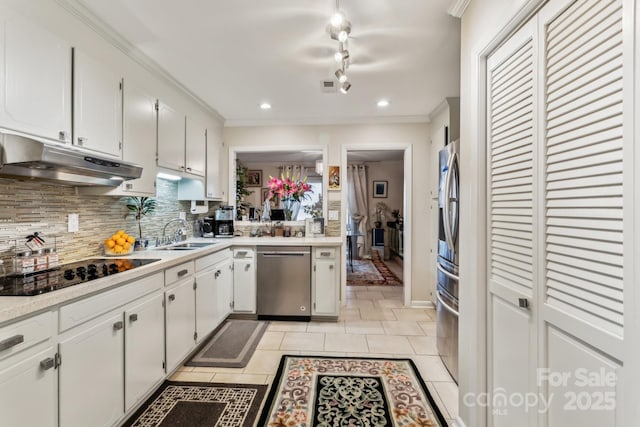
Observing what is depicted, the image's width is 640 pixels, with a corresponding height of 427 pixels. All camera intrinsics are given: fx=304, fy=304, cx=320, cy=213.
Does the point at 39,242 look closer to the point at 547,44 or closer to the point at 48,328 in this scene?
the point at 48,328

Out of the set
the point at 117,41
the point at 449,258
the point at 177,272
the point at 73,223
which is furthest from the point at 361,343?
the point at 117,41

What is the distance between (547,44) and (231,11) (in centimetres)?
170

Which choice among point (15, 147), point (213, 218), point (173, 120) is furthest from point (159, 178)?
point (15, 147)

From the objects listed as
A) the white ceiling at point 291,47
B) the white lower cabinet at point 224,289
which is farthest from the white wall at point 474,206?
the white lower cabinet at point 224,289

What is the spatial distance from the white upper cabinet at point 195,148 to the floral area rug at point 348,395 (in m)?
2.14

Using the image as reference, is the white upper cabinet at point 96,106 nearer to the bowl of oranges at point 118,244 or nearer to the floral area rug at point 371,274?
the bowl of oranges at point 118,244

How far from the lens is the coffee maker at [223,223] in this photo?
395 cm

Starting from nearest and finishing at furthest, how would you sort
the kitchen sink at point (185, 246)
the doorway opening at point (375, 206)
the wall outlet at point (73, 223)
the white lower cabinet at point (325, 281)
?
the wall outlet at point (73, 223), the kitchen sink at point (185, 246), the white lower cabinet at point (325, 281), the doorway opening at point (375, 206)

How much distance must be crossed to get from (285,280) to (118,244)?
1.73 metres

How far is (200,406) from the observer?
2014mm

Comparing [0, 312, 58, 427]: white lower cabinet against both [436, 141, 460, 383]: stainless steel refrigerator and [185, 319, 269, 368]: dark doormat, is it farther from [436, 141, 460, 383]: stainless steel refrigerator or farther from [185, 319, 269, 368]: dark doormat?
[436, 141, 460, 383]: stainless steel refrigerator

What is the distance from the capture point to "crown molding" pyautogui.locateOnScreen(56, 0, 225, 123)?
5.80 feet

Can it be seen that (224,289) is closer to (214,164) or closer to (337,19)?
(214,164)

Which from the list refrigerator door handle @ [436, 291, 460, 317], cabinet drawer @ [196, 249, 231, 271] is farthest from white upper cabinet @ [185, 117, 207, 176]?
refrigerator door handle @ [436, 291, 460, 317]
